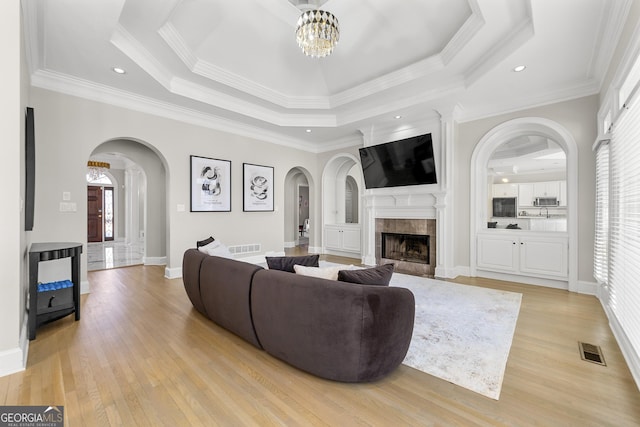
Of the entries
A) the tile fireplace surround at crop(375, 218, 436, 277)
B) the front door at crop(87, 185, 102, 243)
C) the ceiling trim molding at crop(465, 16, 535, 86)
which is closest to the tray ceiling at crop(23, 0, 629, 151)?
the ceiling trim molding at crop(465, 16, 535, 86)

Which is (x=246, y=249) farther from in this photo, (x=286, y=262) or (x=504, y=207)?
(x=504, y=207)

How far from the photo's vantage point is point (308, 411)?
1.58 m

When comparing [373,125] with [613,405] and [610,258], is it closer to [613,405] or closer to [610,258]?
[610,258]

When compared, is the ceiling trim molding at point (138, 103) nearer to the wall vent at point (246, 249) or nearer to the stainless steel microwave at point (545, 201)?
the wall vent at point (246, 249)

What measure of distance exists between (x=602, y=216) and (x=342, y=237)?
15.2ft

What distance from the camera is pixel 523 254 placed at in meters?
4.35

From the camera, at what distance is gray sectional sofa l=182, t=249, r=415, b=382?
1719 mm

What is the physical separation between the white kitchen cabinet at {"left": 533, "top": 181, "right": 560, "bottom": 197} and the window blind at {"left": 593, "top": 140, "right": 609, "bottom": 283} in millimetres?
5130

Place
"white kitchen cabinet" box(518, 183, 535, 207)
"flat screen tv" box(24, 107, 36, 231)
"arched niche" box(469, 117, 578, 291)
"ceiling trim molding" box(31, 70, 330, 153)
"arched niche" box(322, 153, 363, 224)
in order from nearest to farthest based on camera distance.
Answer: "flat screen tv" box(24, 107, 36, 231) < "ceiling trim molding" box(31, 70, 330, 153) < "arched niche" box(469, 117, 578, 291) < "arched niche" box(322, 153, 363, 224) < "white kitchen cabinet" box(518, 183, 535, 207)

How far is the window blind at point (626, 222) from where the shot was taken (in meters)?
2.06

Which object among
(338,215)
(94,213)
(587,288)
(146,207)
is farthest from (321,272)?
(94,213)

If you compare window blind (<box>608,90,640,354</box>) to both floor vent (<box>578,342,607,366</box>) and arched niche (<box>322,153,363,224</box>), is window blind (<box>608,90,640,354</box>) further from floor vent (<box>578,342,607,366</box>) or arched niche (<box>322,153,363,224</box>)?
arched niche (<box>322,153,363,224</box>)

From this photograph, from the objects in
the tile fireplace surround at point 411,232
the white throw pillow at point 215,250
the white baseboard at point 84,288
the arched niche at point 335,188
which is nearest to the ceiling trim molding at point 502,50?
the tile fireplace surround at point 411,232

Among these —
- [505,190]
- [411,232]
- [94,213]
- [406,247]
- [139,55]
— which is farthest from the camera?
[94,213]
